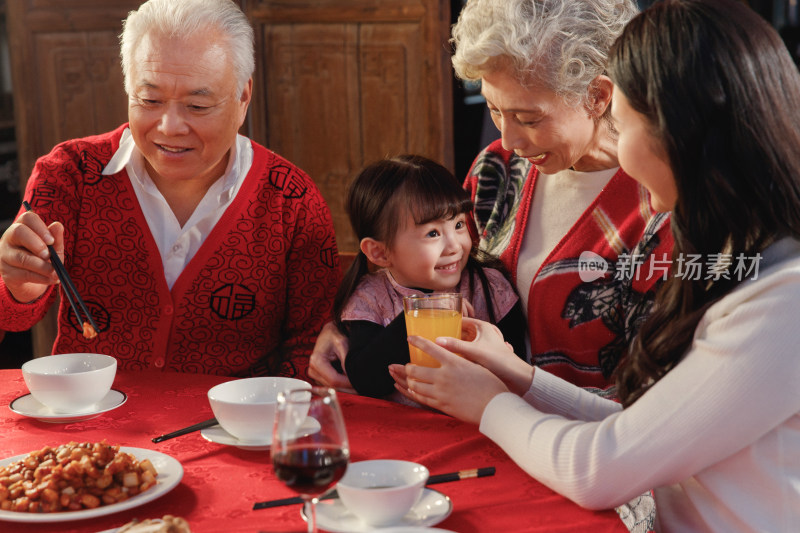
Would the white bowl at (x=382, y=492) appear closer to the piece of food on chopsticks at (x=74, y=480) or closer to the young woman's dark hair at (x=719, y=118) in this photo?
the piece of food on chopsticks at (x=74, y=480)

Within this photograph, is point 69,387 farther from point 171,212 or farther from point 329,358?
point 171,212

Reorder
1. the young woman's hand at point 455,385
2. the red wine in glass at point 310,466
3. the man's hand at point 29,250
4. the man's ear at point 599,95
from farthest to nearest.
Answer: the man's ear at point 599,95, the man's hand at point 29,250, the young woman's hand at point 455,385, the red wine in glass at point 310,466

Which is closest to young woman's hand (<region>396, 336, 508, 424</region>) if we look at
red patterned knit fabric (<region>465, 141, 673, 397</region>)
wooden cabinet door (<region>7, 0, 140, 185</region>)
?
red patterned knit fabric (<region>465, 141, 673, 397</region>)

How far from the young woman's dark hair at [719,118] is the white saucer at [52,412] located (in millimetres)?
961

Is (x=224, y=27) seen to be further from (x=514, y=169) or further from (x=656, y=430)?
A: (x=656, y=430)

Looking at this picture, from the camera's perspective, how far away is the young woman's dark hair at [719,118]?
112cm

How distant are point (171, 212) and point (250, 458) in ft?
3.27

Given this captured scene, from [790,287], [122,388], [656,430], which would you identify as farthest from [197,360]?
[790,287]

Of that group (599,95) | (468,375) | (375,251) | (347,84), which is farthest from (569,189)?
(347,84)

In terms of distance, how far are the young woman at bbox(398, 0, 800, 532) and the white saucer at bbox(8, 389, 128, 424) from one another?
2.27 ft

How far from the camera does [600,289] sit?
5.96ft

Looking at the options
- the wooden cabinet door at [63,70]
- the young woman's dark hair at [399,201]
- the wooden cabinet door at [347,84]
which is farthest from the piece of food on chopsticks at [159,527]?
the wooden cabinet door at [63,70]

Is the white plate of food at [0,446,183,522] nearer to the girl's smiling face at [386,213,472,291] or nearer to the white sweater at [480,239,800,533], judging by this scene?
the white sweater at [480,239,800,533]

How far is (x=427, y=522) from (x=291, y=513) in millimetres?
186
